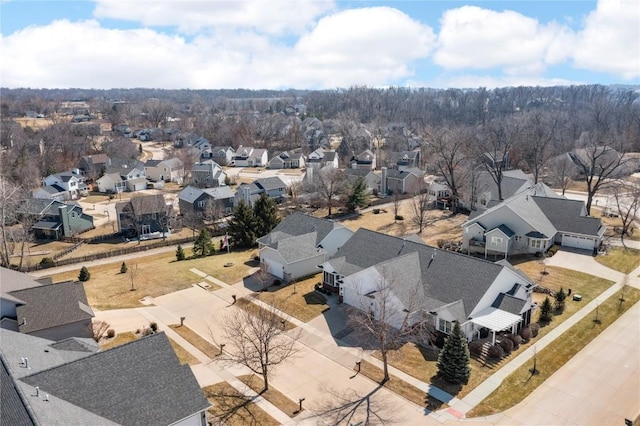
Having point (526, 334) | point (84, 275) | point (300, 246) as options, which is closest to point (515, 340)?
point (526, 334)

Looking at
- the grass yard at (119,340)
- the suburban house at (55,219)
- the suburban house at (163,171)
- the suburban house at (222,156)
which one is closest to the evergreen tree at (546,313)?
the grass yard at (119,340)

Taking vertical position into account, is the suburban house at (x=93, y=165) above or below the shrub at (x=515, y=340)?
above

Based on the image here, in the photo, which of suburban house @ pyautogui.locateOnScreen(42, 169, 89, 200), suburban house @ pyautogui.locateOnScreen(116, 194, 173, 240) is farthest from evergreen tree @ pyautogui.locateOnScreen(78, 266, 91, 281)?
suburban house @ pyautogui.locateOnScreen(42, 169, 89, 200)

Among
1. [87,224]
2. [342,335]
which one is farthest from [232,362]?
[87,224]

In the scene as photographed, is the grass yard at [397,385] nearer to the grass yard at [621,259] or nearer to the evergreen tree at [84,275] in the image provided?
the grass yard at [621,259]

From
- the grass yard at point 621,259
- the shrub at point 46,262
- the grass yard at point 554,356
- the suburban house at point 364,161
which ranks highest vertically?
the suburban house at point 364,161

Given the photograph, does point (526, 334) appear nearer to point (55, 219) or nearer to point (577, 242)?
point (577, 242)

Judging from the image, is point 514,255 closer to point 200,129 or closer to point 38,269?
point 38,269
